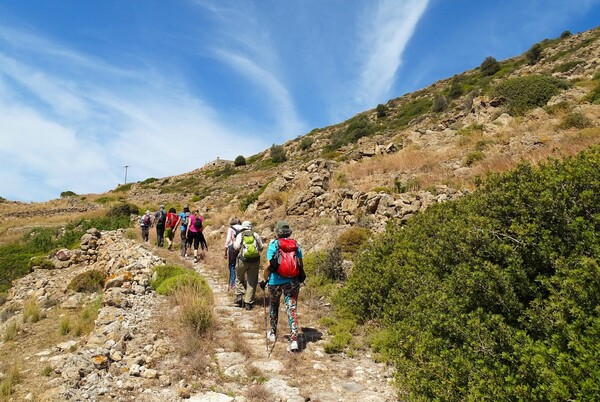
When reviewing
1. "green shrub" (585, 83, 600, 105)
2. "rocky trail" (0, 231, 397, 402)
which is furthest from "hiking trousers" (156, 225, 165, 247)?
"green shrub" (585, 83, 600, 105)

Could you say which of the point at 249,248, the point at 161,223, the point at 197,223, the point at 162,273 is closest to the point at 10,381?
the point at 249,248

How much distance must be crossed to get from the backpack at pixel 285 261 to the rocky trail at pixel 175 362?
1225 millimetres

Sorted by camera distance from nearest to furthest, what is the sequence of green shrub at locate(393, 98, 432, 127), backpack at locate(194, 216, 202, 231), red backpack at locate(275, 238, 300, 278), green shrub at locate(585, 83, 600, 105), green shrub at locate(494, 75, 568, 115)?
red backpack at locate(275, 238, 300, 278)
backpack at locate(194, 216, 202, 231)
green shrub at locate(585, 83, 600, 105)
green shrub at locate(494, 75, 568, 115)
green shrub at locate(393, 98, 432, 127)

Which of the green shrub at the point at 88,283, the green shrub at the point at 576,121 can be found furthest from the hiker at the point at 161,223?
the green shrub at the point at 576,121

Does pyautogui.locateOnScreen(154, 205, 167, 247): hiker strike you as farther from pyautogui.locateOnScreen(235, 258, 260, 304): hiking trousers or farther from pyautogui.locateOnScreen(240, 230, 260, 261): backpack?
pyautogui.locateOnScreen(240, 230, 260, 261): backpack

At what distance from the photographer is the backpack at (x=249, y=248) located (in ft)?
25.2

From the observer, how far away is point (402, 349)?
16.2ft

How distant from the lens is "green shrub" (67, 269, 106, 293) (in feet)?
38.0

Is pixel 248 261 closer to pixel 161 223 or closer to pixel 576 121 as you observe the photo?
pixel 161 223

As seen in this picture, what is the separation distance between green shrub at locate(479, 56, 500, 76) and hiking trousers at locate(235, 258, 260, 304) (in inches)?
1897

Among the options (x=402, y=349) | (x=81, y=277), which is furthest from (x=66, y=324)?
(x=402, y=349)

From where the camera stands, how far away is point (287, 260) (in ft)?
19.4

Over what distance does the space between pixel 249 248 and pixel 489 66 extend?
167 ft

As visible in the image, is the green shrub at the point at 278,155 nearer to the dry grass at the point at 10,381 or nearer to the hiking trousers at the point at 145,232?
the hiking trousers at the point at 145,232
